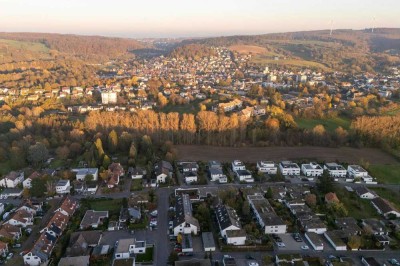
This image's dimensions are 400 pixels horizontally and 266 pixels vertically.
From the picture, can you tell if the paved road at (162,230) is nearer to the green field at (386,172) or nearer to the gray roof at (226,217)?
the gray roof at (226,217)

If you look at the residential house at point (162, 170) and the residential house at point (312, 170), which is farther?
the residential house at point (312, 170)

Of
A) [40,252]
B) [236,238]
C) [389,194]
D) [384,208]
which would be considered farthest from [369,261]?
[40,252]

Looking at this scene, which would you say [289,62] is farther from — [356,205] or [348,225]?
[348,225]

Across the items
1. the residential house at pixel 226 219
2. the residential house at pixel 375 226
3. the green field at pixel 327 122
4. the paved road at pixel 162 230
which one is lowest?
the paved road at pixel 162 230

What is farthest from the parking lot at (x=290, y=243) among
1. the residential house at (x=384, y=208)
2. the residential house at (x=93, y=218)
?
the residential house at (x=93, y=218)

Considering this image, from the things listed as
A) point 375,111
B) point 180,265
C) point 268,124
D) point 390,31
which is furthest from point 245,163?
point 390,31

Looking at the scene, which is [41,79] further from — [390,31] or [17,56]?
[390,31]
